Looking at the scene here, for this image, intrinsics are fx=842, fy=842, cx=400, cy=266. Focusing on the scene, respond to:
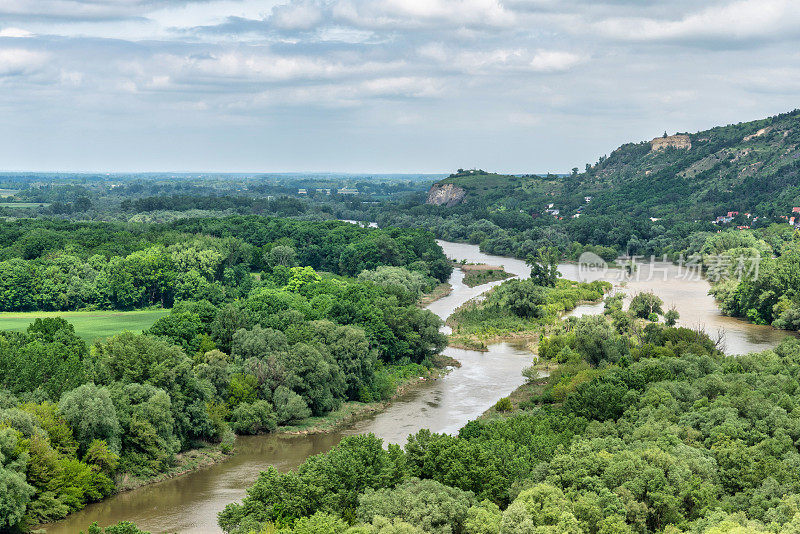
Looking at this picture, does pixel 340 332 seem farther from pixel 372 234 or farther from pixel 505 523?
pixel 372 234

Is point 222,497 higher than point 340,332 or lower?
lower

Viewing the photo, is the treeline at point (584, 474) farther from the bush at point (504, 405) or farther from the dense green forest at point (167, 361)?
the dense green forest at point (167, 361)

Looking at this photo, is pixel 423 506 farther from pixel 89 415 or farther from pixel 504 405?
pixel 504 405

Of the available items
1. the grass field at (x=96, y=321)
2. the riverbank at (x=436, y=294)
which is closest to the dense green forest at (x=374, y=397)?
the riverbank at (x=436, y=294)

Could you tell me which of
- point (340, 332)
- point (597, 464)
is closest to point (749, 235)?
point (340, 332)

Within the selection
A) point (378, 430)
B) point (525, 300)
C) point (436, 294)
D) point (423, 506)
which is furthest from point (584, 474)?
point (436, 294)

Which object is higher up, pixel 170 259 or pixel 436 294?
pixel 170 259
